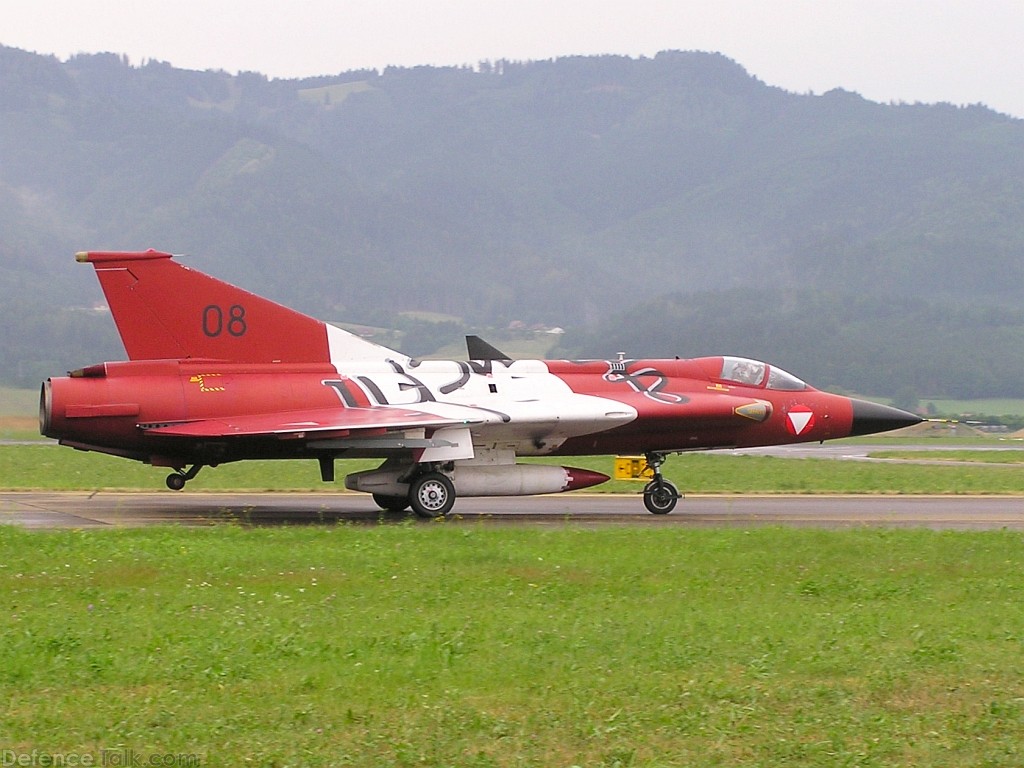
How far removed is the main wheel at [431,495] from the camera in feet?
65.6

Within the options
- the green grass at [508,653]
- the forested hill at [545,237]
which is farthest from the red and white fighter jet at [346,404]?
the forested hill at [545,237]

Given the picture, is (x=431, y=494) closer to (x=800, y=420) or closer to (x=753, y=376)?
(x=753, y=376)

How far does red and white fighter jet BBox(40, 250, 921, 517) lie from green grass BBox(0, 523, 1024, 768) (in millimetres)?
4273

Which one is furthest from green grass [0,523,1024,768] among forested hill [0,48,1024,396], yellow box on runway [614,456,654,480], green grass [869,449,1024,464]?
forested hill [0,48,1024,396]

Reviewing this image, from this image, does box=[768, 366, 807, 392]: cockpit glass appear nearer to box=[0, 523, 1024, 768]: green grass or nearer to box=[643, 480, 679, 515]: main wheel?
box=[643, 480, 679, 515]: main wheel

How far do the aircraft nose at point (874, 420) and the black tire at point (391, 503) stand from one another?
320 inches

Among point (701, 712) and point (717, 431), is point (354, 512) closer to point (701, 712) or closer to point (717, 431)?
point (717, 431)

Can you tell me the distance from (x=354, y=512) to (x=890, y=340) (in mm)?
74758

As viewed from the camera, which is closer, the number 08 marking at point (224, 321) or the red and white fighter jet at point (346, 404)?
the red and white fighter jet at point (346, 404)

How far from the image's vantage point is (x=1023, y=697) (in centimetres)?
862

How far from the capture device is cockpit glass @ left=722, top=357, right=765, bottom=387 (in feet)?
74.9

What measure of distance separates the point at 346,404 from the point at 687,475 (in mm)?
13621

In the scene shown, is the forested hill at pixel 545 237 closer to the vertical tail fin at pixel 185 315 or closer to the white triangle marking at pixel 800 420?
the vertical tail fin at pixel 185 315

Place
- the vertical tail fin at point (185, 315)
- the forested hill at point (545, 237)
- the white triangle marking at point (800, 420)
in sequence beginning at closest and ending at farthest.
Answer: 1. the vertical tail fin at point (185, 315)
2. the white triangle marking at point (800, 420)
3. the forested hill at point (545, 237)
